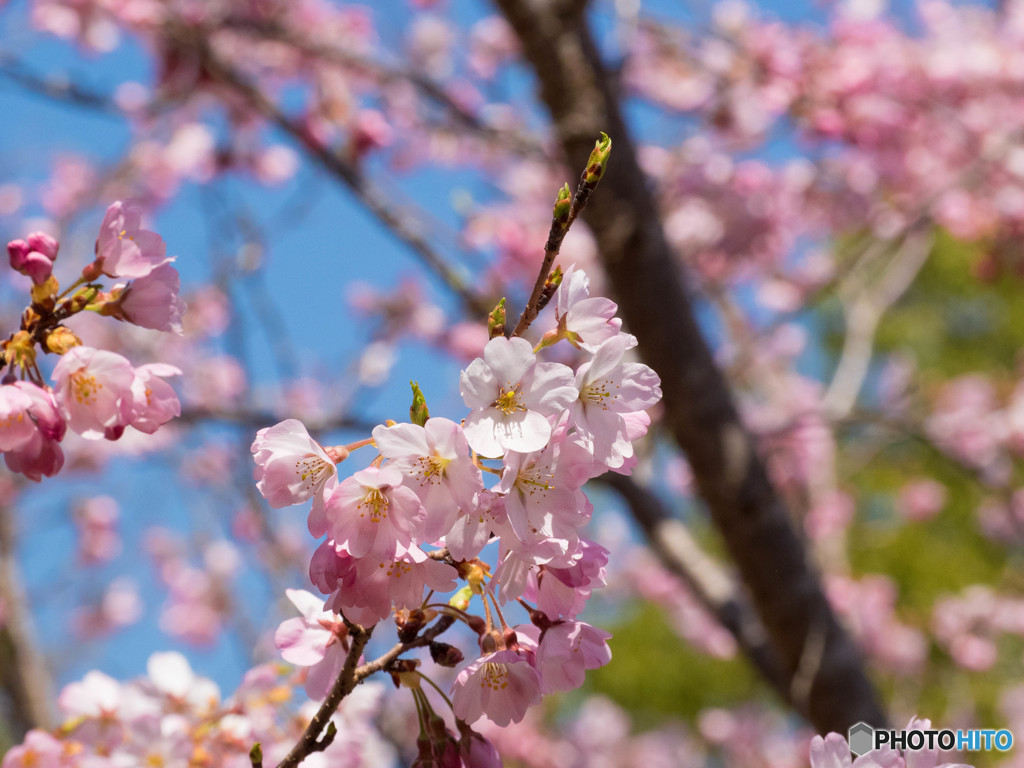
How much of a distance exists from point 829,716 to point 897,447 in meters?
9.43

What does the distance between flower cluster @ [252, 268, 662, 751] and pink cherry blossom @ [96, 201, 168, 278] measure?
27cm

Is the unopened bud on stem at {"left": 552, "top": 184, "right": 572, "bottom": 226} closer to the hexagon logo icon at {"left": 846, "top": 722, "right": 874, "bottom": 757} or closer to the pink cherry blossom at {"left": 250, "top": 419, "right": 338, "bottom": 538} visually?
the pink cherry blossom at {"left": 250, "top": 419, "right": 338, "bottom": 538}

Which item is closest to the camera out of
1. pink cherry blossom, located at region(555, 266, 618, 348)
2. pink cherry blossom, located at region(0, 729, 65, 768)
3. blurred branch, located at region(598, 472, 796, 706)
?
pink cherry blossom, located at region(555, 266, 618, 348)

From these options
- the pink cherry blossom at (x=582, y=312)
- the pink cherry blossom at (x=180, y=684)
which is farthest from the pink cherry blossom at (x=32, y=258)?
the pink cherry blossom at (x=180, y=684)

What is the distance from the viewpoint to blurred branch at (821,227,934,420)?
3752 millimetres

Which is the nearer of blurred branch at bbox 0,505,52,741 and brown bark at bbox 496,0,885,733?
brown bark at bbox 496,0,885,733

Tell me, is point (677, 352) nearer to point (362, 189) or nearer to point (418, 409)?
point (362, 189)

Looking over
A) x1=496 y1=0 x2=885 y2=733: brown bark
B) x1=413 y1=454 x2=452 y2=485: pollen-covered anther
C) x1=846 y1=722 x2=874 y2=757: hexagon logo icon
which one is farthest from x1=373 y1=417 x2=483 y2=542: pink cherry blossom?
x1=496 y1=0 x2=885 y2=733: brown bark

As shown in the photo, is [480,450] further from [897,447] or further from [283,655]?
[897,447]

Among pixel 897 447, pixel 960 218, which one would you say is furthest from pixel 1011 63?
pixel 897 447

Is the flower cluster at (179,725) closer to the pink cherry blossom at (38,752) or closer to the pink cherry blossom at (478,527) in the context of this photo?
the pink cherry blossom at (38,752)

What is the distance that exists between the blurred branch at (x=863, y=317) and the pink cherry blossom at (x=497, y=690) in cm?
305

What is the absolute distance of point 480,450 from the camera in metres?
0.73

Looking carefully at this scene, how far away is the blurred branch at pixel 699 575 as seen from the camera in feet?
7.94
